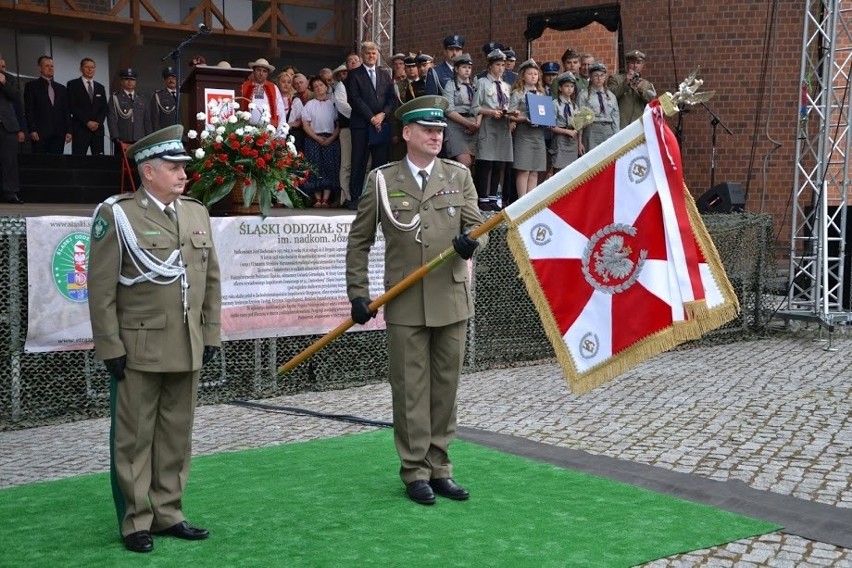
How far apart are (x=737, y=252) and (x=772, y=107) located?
637 cm

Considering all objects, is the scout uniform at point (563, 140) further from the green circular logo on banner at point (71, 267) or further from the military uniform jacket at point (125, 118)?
the green circular logo on banner at point (71, 267)

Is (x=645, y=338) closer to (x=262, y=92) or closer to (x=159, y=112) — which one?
(x=262, y=92)

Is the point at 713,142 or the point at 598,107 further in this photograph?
the point at 713,142

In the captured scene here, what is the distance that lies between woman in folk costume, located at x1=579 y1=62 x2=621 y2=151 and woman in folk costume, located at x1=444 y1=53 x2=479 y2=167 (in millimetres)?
1908

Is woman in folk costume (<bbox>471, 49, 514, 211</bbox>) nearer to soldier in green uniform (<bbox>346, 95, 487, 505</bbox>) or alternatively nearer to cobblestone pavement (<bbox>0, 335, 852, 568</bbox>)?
cobblestone pavement (<bbox>0, 335, 852, 568</bbox>)

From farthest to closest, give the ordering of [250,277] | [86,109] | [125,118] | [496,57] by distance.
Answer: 1. [86,109]
2. [125,118]
3. [496,57]
4. [250,277]

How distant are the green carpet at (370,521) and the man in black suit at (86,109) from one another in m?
10.4

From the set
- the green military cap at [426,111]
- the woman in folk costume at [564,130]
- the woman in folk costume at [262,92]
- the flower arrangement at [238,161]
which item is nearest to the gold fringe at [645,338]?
the green military cap at [426,111]

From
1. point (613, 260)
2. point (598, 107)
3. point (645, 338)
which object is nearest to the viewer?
point (645, 338)

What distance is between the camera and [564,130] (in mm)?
13703

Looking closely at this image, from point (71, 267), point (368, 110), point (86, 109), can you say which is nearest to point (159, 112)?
point (86, 109)

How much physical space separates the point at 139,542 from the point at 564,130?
9.78 metres

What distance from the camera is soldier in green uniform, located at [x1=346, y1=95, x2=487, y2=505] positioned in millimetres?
5773

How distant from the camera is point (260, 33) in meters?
22.2
